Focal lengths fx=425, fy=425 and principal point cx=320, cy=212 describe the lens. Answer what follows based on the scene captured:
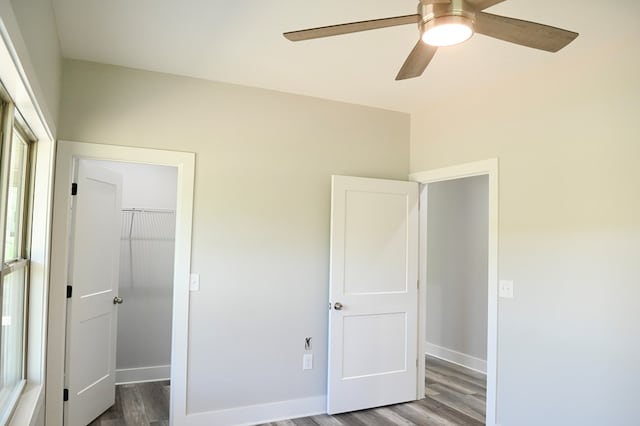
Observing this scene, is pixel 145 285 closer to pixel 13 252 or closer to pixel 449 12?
pixel 13 252

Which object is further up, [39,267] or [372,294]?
[39,267]

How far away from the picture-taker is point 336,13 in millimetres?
2164

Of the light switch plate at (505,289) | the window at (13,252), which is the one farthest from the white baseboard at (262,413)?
the light switch plate at (505,289)

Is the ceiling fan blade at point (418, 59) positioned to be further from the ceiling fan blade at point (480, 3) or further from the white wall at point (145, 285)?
the white wall at point (145, 285)

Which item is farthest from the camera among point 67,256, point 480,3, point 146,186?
point 146,186

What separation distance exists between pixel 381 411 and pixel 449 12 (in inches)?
124

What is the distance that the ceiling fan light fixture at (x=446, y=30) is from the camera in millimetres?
1495

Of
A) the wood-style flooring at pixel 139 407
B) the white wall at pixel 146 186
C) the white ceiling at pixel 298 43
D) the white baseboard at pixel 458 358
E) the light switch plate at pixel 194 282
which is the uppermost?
the white ceiling at pixel 298 43

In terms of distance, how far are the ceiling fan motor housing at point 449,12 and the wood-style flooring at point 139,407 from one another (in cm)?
331

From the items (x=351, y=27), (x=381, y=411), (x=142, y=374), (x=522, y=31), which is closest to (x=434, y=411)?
(x=381, y=411)

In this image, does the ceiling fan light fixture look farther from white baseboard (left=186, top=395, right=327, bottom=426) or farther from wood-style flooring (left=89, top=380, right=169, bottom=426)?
wood-style flooring (left=89, top=380, right=169, bottom=426)

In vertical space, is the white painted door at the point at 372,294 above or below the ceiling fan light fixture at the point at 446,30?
below

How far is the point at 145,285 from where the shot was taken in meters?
4.23

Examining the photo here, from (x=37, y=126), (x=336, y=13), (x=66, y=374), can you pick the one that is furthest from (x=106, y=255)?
(x=336, y=13)
